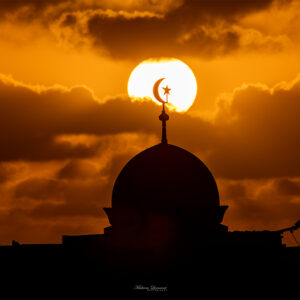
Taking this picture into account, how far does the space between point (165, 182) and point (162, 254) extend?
446 cm

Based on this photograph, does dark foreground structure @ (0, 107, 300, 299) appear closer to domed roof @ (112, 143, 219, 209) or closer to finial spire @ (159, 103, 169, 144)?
domed roof @ (112, 143, 219, 209)

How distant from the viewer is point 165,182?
3258 inches

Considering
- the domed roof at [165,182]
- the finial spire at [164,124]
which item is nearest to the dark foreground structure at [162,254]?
the domed roof at [165,182]

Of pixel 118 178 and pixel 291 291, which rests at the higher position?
pixel 118 178

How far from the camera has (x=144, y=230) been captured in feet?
270

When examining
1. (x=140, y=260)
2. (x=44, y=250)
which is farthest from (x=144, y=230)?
(x=44, y=250)

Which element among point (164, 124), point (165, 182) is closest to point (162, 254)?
point (165, 182)

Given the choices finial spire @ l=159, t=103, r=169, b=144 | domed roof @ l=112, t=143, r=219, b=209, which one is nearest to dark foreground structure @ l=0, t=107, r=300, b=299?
domed roof @ l=112, t=143, r=219, b=209

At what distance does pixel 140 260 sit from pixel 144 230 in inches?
75.6

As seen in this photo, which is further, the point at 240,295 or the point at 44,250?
the point at 44,250

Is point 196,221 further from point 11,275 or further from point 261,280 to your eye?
point 11,275

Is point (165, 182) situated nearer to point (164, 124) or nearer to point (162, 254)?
point (162, 254)

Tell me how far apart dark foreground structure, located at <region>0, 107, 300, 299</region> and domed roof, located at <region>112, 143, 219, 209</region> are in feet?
0.20

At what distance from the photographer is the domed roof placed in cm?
8256
